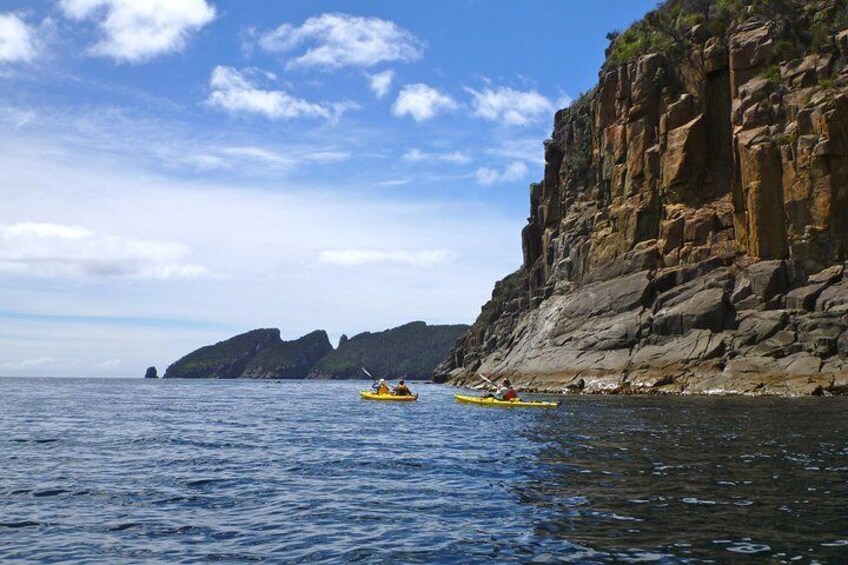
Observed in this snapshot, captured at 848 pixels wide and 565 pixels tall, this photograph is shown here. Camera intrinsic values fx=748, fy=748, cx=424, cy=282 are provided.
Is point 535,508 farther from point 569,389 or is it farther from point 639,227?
point 639,227

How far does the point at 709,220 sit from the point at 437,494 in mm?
55779

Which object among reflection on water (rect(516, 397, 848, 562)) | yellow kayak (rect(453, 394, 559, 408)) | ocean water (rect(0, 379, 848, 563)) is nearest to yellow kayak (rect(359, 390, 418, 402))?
Result: yellow kayak (rect(453, 394, 559, 408))

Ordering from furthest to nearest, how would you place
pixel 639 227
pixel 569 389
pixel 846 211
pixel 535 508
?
pixel 639 227 → pixel 569 389 → pixel 846 211 → pixel 535 508

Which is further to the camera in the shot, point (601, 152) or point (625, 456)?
point (601, 152)

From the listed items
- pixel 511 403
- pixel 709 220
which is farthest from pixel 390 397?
pixel 709 220

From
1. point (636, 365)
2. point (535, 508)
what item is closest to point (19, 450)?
point (535, 508)

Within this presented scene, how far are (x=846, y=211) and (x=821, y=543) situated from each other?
5128 centimetres

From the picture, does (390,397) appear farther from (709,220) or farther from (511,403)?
(709,220)

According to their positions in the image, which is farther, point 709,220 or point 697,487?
point 709,220

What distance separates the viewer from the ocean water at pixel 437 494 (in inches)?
498

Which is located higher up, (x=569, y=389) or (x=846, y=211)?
(x=846, y=211)

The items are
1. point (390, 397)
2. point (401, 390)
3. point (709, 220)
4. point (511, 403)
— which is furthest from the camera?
point (709, 220)

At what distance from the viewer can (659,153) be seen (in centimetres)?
7294

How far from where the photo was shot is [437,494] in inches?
691
